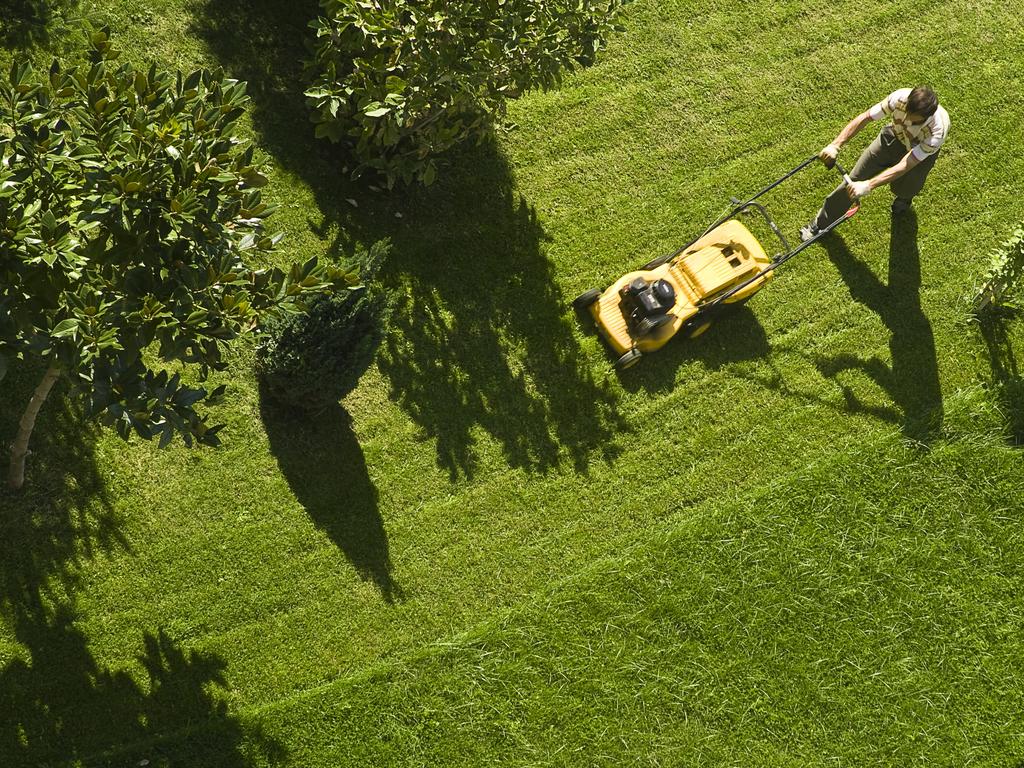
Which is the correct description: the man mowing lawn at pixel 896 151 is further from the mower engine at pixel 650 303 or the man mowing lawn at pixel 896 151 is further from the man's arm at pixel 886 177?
the mower engine at pixel 650 303

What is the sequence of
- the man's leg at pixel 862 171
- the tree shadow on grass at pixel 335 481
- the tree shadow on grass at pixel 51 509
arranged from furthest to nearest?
the man's leg at pixel 862 171, the tree shadow on grass at pixel 335 481, the tree shadow on grass at pixel 51 509

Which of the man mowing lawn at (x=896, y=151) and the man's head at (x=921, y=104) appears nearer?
the man's head at (x=921, y=104)

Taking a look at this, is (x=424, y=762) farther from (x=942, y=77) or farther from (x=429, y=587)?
(x=942, y=77)

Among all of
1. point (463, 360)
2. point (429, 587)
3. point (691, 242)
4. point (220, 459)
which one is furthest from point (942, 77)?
point (220, 459)

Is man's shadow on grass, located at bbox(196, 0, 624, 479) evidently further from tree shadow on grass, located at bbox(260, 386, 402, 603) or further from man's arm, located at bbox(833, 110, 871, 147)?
man's arm, located at bbox(833, 110, 871, 147)

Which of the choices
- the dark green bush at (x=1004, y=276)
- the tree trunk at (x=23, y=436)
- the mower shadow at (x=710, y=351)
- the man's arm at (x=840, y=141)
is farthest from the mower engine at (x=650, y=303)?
the tree trunk at (x=23, y=436)

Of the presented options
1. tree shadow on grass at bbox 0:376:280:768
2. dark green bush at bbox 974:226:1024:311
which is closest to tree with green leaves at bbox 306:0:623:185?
tree shadow on grass at bbox 0:376:280:768
